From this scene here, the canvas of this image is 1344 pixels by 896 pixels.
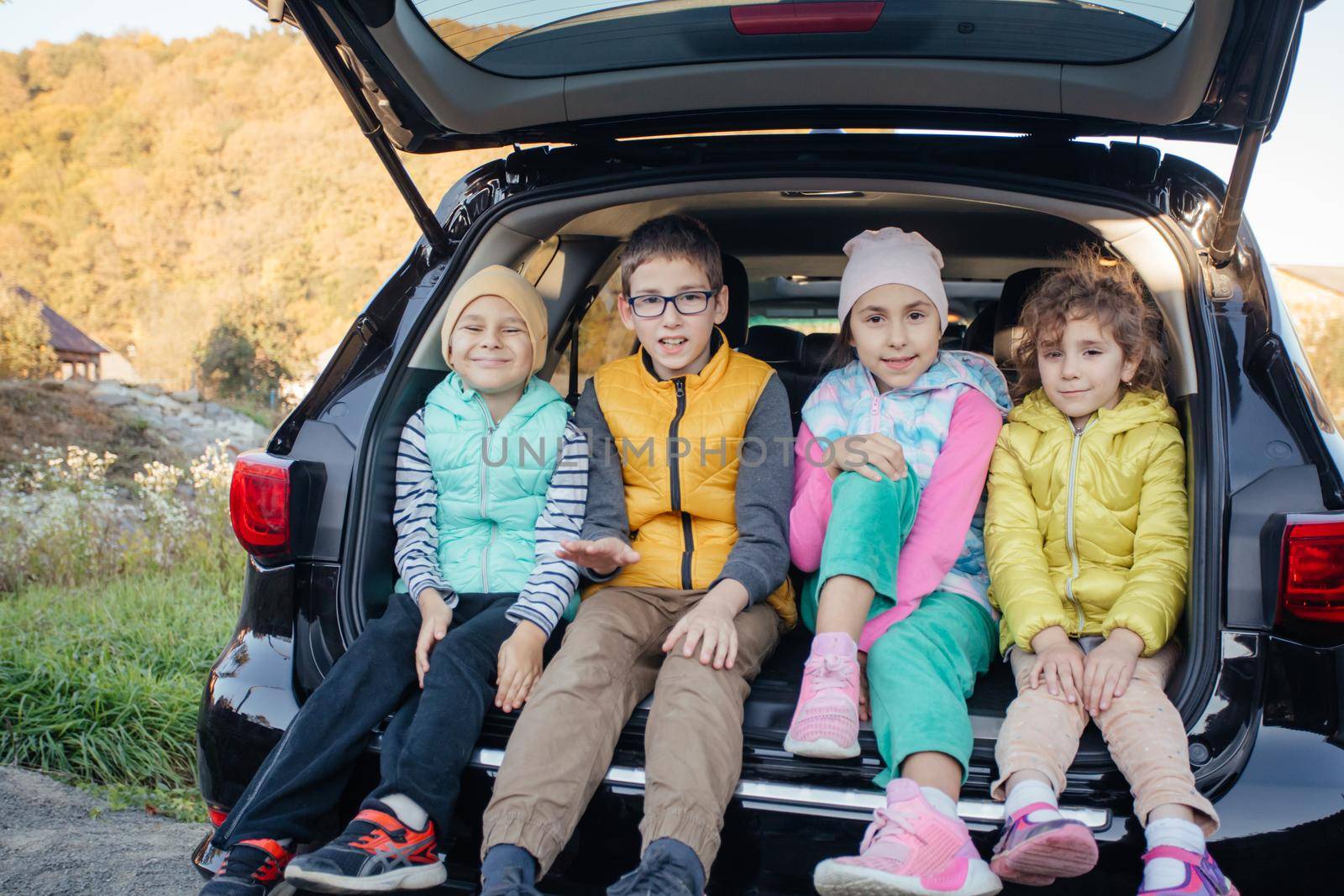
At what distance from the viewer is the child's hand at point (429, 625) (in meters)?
1.81

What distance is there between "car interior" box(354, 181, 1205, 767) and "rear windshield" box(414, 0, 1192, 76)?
272 mm

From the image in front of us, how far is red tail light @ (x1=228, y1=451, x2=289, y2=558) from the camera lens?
1.81m

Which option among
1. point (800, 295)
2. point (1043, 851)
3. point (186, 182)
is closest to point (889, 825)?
point (1043, 851)

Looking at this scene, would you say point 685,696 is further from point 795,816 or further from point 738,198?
point 738,198

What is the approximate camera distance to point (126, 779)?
3199 millimetres

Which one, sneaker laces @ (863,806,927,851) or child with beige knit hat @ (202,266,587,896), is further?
child with beige knit hat @ (202,266,587,896)

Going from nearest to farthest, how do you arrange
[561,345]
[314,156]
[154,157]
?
[561,345], [314,156], [154,157]

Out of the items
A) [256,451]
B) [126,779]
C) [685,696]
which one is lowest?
[126,779]

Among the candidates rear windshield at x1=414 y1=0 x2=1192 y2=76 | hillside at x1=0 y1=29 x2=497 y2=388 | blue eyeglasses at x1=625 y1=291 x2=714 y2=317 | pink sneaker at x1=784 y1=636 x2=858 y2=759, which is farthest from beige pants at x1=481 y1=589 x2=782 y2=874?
hillside at x1=0 y1=29 x2=497 y2=388

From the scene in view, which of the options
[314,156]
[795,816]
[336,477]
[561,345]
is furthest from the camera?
[314,156]

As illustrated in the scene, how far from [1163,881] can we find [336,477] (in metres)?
1.49

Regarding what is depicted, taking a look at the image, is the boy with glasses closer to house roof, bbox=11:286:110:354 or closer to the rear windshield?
the rear windshield

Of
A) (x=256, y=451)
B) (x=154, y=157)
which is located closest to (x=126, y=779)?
(x=256, y=451)

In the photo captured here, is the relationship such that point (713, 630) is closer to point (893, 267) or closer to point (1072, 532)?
point (1072, 532)
